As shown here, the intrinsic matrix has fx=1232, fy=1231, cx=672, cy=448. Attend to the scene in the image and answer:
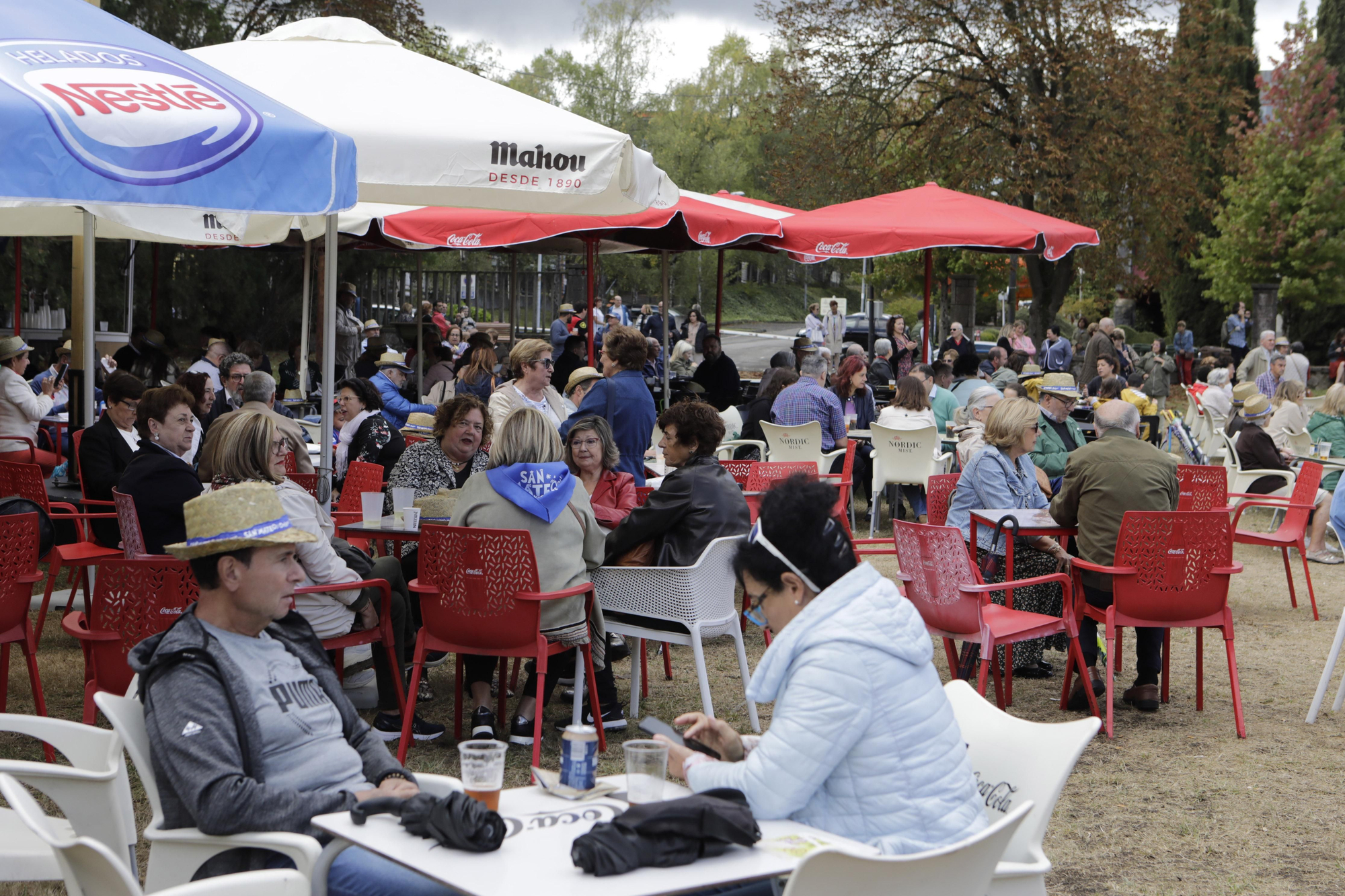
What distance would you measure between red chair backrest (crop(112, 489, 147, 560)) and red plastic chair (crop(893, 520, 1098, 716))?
318 cm

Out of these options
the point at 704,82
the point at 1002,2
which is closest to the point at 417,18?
the point at 1002,2

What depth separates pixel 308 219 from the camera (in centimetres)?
851

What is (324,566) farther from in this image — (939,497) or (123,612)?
(939,497)

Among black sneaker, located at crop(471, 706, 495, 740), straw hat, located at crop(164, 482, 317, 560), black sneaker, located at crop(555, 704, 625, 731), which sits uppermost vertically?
straw hat, located at crop(164, 482, 317, 560)

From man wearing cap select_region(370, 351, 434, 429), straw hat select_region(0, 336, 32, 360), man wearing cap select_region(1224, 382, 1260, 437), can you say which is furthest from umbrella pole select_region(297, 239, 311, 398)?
man wearing cap select_region(1224, 382, 1260, 437)

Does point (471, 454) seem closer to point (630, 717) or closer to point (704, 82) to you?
point (630, 717)

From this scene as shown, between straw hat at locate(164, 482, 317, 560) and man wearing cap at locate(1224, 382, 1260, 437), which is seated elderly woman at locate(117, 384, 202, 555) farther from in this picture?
man wearing cap at locate(1224, 382, 1260, 437)

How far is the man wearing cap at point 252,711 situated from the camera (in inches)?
98.8

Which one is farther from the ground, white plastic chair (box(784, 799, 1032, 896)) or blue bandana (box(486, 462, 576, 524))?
blue bandana (box(486, 462, 576, 524))

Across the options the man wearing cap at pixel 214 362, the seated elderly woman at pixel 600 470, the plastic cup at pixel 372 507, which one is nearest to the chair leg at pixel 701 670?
the seated elderly woman at pixel 600 470

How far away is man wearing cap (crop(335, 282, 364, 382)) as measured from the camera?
1535 cm

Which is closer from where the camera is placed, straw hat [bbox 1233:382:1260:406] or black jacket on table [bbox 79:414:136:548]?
black jacket on table [bbox 79:414:136:548]

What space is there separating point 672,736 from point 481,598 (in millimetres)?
Answer: 2116

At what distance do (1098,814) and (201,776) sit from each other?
3446mm
